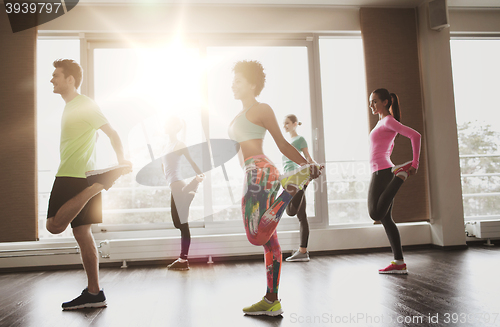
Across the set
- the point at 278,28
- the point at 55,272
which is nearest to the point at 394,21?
the point at 278,28

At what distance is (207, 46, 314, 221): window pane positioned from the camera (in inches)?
154

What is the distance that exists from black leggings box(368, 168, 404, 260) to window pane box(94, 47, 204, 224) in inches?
74.1

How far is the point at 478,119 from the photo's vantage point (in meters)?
4.52

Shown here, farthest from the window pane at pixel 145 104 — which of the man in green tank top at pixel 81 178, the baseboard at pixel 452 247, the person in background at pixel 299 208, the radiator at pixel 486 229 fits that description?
the radiator at pixel 486 229

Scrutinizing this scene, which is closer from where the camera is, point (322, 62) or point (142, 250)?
point (142, 250)

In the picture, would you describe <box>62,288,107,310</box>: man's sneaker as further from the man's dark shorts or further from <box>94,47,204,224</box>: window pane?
<box>94,47,204,224</box>: window pane

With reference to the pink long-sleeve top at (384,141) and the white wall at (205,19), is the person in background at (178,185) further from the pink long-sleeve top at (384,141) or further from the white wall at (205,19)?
the pink long-sleeve top at (384,141)

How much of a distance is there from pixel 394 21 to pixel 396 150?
1.52 meters

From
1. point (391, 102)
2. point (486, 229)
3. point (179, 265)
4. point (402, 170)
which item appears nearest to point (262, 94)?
point (391, 102)

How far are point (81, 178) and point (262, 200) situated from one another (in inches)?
41.3

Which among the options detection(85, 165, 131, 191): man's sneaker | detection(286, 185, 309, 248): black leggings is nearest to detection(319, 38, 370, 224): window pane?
detection(286, 185, 309, 248): black leggings

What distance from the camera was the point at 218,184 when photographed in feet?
12.7

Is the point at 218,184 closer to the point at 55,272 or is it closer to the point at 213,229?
the point at 213,229

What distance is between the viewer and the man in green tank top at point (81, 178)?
1.93 meters
